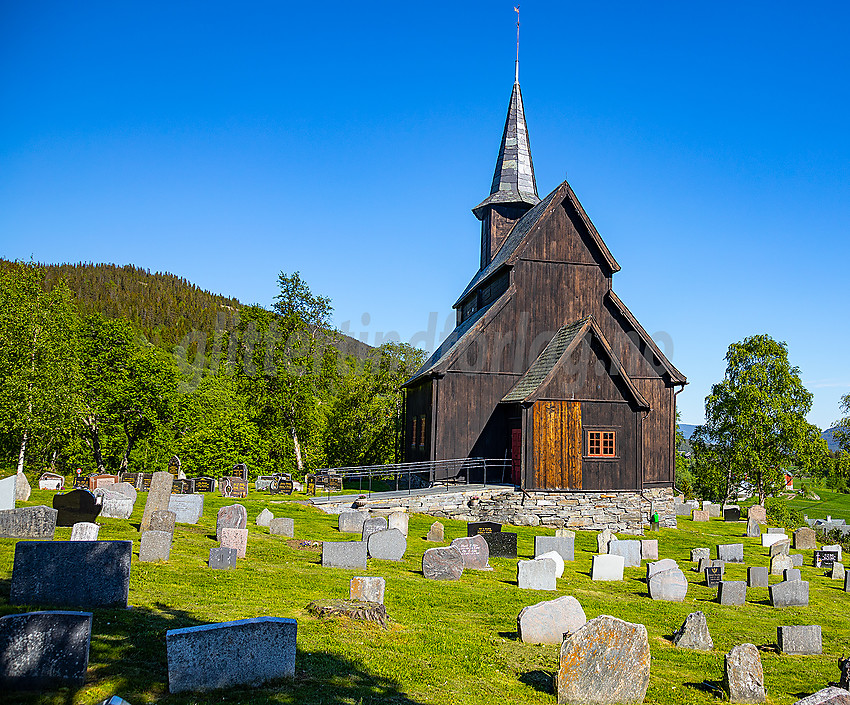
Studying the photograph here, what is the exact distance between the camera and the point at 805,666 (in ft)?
32.8

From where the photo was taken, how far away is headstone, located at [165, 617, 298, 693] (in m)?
6.41

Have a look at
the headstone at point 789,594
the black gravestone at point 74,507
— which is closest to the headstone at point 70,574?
the black gravestone at point 74,507

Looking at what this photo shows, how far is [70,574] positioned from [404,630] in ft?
14.7

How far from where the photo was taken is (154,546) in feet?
40.1

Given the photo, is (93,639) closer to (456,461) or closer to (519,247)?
(456,461)

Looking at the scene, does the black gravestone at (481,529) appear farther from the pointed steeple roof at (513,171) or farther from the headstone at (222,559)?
the pointed steeple roof at (513,171)

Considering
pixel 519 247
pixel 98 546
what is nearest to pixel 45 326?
pixel 519 247

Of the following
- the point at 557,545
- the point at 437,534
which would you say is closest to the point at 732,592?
the point at 557,545

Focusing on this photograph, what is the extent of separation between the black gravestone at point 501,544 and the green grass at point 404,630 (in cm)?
50

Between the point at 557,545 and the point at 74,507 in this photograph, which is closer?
the point at 74,507

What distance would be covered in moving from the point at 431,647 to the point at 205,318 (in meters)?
108

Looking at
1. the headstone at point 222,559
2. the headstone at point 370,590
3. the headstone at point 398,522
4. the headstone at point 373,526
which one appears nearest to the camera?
the headstone at point 370,590

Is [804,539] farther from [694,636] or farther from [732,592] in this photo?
[694,636]

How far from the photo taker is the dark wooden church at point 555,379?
24.3 m
